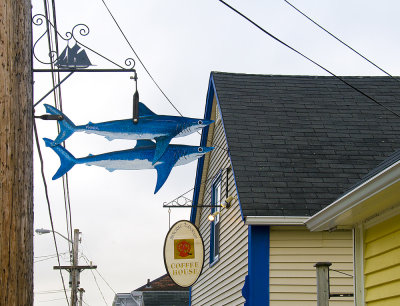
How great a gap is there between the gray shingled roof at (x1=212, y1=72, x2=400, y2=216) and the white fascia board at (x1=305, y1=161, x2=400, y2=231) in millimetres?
3269

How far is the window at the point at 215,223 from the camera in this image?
14688mm

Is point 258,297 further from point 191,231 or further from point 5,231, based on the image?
point 5,231

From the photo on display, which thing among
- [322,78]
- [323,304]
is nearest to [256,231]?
[323,304]

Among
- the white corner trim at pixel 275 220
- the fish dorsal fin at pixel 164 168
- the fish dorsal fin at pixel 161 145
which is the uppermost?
the fish dorsal fin at pixel 161 145

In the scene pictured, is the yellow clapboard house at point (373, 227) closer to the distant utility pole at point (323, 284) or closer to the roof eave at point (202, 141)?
the distant utility pole at point (323, 284)

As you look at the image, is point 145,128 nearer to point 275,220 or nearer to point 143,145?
point 143,145

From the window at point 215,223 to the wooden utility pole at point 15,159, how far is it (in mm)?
10168

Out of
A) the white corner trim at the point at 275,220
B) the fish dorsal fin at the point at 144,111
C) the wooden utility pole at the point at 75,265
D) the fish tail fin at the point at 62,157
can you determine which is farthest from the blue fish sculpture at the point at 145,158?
the wooden utility pole at the point at 75,265

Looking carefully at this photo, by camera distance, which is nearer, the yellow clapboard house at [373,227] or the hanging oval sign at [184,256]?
the yellow clapboard house at [373,227]

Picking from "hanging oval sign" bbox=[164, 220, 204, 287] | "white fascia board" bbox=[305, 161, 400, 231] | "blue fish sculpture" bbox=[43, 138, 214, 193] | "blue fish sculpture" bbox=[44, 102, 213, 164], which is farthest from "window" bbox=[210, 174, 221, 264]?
"white fascia board" bbox=[305, 161, 400, 231]

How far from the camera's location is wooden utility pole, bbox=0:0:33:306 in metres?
4.00

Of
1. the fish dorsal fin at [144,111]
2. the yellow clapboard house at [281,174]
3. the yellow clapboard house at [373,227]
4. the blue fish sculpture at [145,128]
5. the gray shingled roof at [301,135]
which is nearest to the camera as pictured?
the yellow clapboard house at [373,227]

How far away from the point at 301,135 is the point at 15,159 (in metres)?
9.18

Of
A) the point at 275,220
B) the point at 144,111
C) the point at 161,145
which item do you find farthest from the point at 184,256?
the point at 144,111
